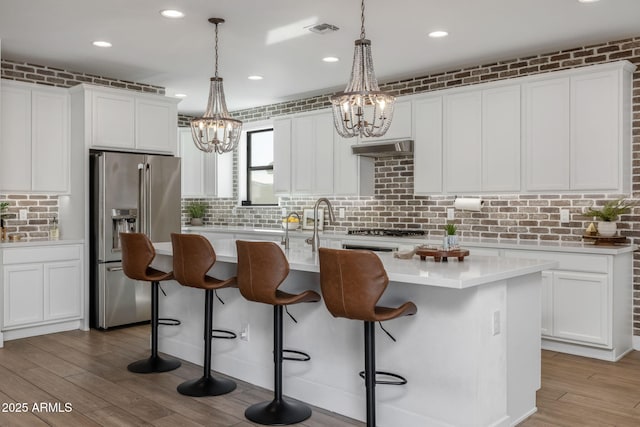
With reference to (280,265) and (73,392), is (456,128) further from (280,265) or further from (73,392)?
(73,392)

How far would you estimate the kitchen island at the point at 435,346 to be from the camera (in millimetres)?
2828

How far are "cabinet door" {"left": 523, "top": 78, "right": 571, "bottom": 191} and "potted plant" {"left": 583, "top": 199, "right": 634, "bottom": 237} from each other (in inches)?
13.9

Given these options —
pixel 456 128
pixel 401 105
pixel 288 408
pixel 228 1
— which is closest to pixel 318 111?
pixel 401 105

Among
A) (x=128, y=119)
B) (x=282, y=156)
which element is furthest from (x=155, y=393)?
(x=282, y=156)

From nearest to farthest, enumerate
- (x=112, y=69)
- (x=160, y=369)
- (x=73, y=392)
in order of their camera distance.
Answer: (x=73, y=392) → (x=160, y=369) → (x=112, y=69)

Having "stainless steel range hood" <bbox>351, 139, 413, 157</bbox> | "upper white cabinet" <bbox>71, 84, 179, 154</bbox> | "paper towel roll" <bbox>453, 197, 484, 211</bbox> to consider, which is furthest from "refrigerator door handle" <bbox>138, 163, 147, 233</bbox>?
"paper towel roll" <bbox>453, 197, 484, 211</bbox>

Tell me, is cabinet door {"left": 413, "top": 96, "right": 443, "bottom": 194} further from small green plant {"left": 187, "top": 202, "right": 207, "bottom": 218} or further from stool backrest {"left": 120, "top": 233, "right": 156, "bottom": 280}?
small green plant {"left": 187, "top": 202, "right": 207, "bottom": 218}

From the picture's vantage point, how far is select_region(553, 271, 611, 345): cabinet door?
4.47 meters

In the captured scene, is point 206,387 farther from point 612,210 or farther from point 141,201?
point 612,210

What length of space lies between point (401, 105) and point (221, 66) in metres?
1.97

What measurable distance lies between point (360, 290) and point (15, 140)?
4.32 m

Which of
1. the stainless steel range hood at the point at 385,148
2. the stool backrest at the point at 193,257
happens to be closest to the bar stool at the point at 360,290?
the stool backrest at the point at 193,257

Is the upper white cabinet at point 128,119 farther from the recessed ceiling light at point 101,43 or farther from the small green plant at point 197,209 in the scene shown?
the small green plant at point 197,209

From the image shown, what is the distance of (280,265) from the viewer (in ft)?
10.4
